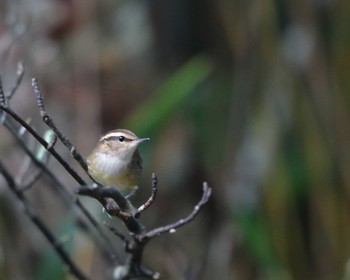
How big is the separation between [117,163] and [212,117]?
1.87 m

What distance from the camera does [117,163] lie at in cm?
129

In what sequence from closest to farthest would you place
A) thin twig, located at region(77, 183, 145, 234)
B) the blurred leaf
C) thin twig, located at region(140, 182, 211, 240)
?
thin twig, located at region(77, 183, 145, 234) < thin twig, located at region(140, 182, 211, 240) < the blurred leaf

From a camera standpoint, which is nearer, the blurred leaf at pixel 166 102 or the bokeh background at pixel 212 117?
the blurred leaf at pixel 166 102

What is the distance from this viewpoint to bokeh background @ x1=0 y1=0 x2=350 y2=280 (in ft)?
9.09

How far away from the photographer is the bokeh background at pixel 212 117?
277 centimetres

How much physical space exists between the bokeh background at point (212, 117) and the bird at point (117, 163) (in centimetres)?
99

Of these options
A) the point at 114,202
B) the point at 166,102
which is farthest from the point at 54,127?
the point at 166,102

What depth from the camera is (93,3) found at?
3.29 metres

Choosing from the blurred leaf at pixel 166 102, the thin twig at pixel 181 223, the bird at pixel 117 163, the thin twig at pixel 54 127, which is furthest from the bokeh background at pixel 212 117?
the thin twig at pixel 54 127

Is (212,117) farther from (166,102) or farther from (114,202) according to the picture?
(114,202)

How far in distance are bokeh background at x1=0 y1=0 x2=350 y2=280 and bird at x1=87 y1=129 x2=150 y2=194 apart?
988mm

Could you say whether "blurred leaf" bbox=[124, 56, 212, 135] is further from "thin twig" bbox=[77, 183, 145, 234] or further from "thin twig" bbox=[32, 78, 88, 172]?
"thin twig" bbox=[32, 78, 88, 172]

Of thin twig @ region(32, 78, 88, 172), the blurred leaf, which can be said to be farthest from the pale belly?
the blurred leaf

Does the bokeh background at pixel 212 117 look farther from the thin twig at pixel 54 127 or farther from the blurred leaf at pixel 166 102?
the thin twig at pixel 54 127
